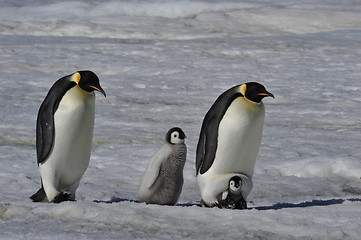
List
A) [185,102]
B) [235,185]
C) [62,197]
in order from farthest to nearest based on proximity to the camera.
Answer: [185,102], [62,197], [235,185]

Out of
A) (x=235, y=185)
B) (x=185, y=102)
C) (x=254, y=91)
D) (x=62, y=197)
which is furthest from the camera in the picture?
(x=185, y=102)

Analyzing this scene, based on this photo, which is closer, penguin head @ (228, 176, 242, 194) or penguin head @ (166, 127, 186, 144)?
penguin head @ (228, 176, 242, 194)

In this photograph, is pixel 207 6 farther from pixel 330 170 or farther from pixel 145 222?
pixel 145 222

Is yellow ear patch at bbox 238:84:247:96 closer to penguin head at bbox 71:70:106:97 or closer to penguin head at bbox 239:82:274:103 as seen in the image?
penguin head at bbox 239:82:274:103

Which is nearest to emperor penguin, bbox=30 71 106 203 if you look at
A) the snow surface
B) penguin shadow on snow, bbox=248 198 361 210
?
the snow surface

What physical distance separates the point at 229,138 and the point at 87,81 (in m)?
0.91

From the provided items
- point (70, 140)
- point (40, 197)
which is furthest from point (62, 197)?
point (70, 140)

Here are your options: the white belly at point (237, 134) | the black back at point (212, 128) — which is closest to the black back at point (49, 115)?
the black back at point (212, 128)

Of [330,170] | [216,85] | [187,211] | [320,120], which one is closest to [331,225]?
[187,211]

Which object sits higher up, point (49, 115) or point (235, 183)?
point (49, 115)

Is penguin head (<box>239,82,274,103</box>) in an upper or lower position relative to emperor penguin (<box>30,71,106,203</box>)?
upper

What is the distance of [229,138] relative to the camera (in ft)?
15.9

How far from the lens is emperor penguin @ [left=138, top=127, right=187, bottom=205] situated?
4879 mm

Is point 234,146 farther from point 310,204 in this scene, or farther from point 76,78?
point 76,78
